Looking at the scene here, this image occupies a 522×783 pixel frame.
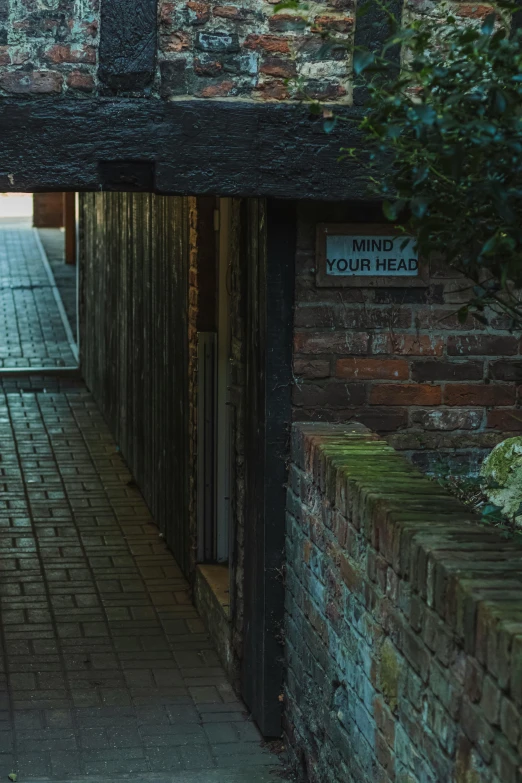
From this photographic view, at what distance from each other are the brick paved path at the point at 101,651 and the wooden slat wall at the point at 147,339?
349 mm

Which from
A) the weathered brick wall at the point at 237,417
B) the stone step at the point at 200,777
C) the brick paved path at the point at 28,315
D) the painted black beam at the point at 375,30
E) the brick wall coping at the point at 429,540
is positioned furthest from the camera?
the brick paved path at the point at 28,315

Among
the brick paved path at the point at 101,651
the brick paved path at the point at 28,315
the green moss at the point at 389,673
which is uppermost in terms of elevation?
the green moss at the point at 389,673

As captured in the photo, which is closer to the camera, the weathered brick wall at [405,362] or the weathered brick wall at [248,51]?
the weathered brick wall at [248,51]

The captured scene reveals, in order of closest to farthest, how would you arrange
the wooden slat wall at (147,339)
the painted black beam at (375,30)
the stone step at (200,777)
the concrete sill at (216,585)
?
the painted black beam at (375,30) → the stone step at (200,777) → the concrete sill at (216,585) → the wooden slat wall at (147,339)

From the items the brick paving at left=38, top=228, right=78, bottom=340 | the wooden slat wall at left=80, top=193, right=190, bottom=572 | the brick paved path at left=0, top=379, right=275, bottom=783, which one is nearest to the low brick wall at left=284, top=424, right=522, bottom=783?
the brick paved path at left=0, top=379, right=275, bottom=783

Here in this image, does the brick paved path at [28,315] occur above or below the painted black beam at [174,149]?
below

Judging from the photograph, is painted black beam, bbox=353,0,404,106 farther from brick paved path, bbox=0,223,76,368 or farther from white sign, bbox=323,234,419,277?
brick paved path, bbox=0,223,76,368

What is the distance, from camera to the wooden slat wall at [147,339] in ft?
25.9

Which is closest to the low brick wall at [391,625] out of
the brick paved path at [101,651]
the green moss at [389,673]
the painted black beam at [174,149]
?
the green moss at [389,673]

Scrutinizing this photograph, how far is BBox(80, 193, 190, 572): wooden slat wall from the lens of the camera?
25.9ft

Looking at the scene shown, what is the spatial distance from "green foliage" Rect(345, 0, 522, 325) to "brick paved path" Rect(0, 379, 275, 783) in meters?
2.85

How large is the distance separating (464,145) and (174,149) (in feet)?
6.64

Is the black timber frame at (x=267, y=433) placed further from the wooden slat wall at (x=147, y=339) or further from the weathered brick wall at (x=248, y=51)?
the wooden slat wall at (x=147, y=339)

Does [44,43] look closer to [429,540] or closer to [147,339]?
[429,540]
